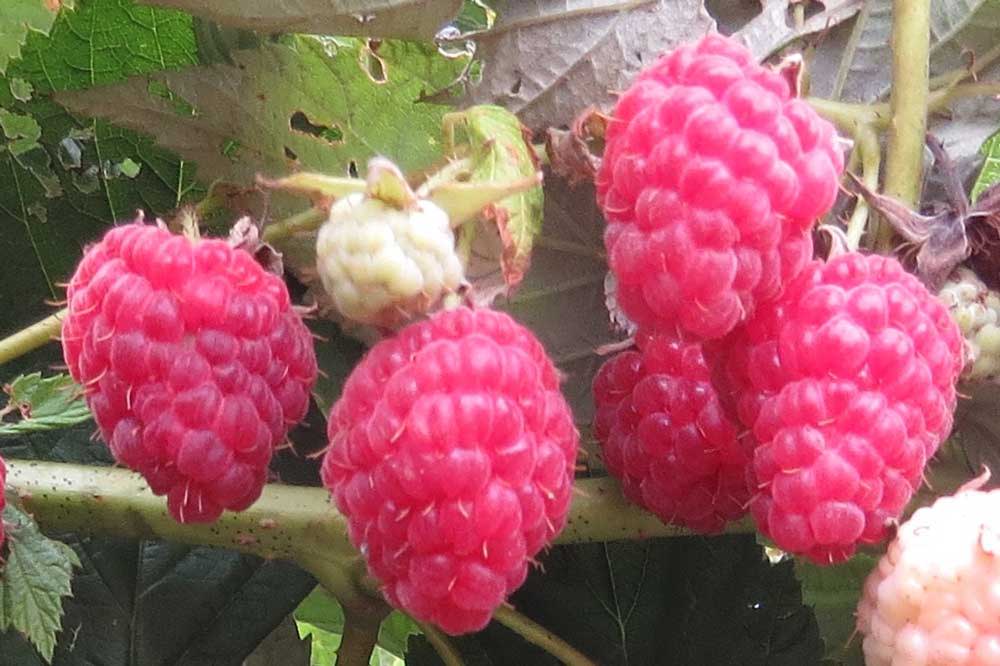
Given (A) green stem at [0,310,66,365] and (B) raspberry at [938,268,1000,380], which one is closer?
(B) raspberry at [938,268,1000,380]

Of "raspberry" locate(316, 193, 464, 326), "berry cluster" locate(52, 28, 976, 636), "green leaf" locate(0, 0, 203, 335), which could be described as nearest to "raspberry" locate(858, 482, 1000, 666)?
"berry cluster" locate(52, 28, 976, 636)

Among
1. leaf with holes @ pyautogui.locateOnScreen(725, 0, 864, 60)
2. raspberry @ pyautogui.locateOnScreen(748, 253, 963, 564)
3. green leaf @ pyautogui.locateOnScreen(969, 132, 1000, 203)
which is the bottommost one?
green leaf @ pyautogui.locateOnScreen(969, 132, 1000, 203)

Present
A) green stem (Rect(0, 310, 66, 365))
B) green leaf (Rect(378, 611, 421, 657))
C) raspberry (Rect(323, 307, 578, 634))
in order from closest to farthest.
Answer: raspberry (Rect(323, 307, 578, 634)) → green stem (Rect(0, 310, 66, 365)) → green leaf (Rect(378, 611, 421, 657))

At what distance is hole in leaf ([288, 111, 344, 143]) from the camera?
70 centimetres

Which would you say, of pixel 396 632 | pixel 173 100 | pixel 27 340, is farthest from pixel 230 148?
pixel 396 632

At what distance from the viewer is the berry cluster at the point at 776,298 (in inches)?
18.3

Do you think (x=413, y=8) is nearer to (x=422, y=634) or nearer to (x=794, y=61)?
(x=794, y=61)

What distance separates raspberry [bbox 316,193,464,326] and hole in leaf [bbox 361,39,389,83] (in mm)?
230

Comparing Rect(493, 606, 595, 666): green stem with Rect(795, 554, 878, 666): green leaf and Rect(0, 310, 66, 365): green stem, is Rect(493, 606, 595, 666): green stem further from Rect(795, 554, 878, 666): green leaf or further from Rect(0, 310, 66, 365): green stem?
Rect(0, 310, 66, 365): green stem

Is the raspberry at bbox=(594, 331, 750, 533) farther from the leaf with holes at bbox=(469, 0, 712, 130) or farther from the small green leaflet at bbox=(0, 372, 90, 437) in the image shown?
the small green leaflet at bbox=(0, 372, 90, 437)

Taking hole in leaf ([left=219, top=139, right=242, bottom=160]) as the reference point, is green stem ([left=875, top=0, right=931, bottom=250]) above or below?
above

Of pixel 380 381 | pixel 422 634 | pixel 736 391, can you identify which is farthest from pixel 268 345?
pixel 422 634

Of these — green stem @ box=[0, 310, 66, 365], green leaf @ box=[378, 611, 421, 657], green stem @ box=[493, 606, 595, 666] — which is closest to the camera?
green stem @ box=[0, 310, 66, 365]

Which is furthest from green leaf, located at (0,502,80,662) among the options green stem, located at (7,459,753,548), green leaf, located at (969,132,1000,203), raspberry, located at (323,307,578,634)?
green leaf, located at (969,132,1000,203)
